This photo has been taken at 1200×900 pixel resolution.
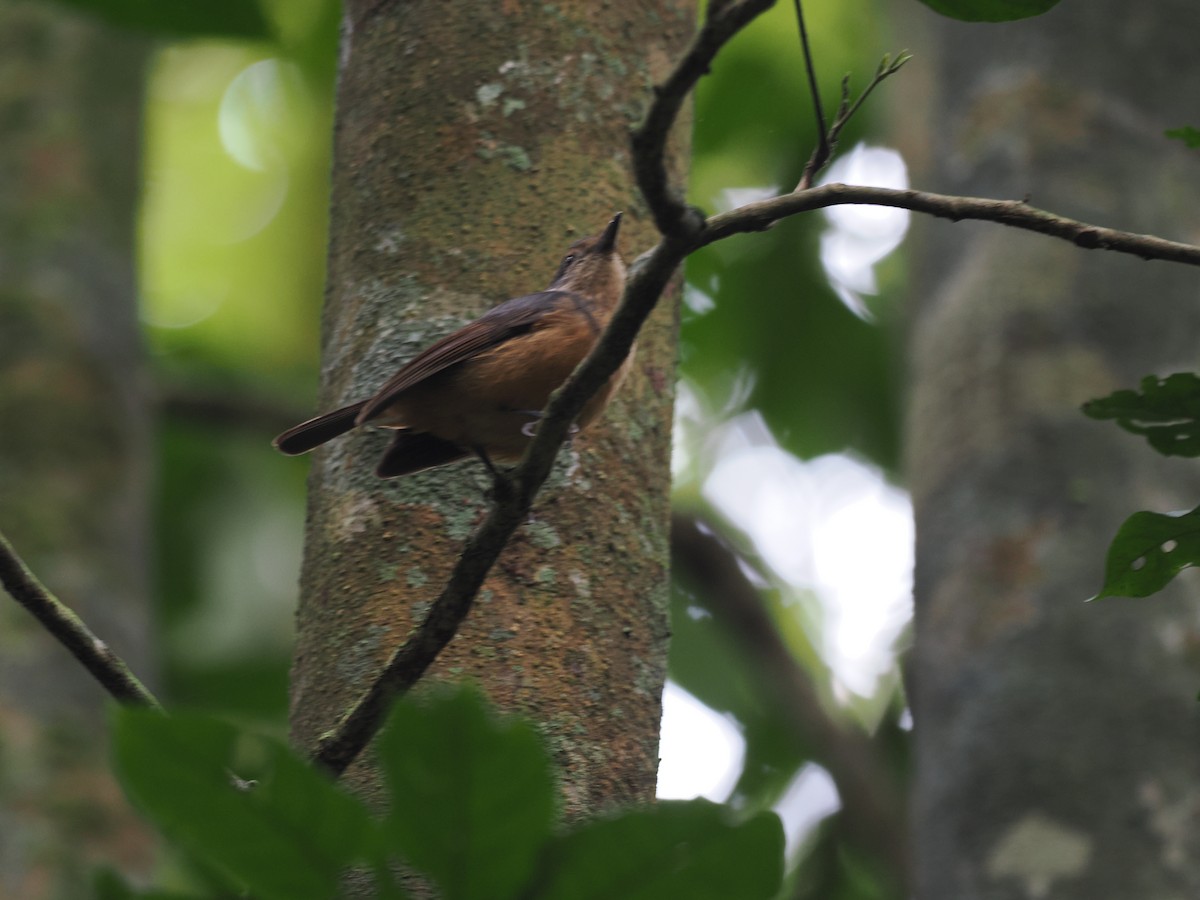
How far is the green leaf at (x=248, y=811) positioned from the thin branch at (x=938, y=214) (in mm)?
833

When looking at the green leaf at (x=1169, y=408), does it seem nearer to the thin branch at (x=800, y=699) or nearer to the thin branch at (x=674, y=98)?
the thin branch at (x=674, y=98)

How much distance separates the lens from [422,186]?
112 inches

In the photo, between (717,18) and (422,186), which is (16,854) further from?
(717,18)

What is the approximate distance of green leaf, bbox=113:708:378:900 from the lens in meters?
1.17

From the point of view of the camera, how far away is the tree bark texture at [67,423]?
400cm

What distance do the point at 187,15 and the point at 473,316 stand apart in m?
0.93

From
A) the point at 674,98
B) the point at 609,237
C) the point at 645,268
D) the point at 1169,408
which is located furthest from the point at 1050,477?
the point at 674,98

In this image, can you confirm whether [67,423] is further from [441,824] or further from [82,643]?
[441,824]

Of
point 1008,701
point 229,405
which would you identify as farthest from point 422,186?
point 229,405

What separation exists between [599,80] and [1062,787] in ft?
7.01

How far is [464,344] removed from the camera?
278 cm

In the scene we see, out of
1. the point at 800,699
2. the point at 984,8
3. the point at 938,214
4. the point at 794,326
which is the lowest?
the point at 800,699

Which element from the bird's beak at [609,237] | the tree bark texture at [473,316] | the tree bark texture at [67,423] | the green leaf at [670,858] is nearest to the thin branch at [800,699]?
the tree bark texture at [67,423]

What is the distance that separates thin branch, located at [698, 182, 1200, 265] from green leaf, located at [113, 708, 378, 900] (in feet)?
2.73
